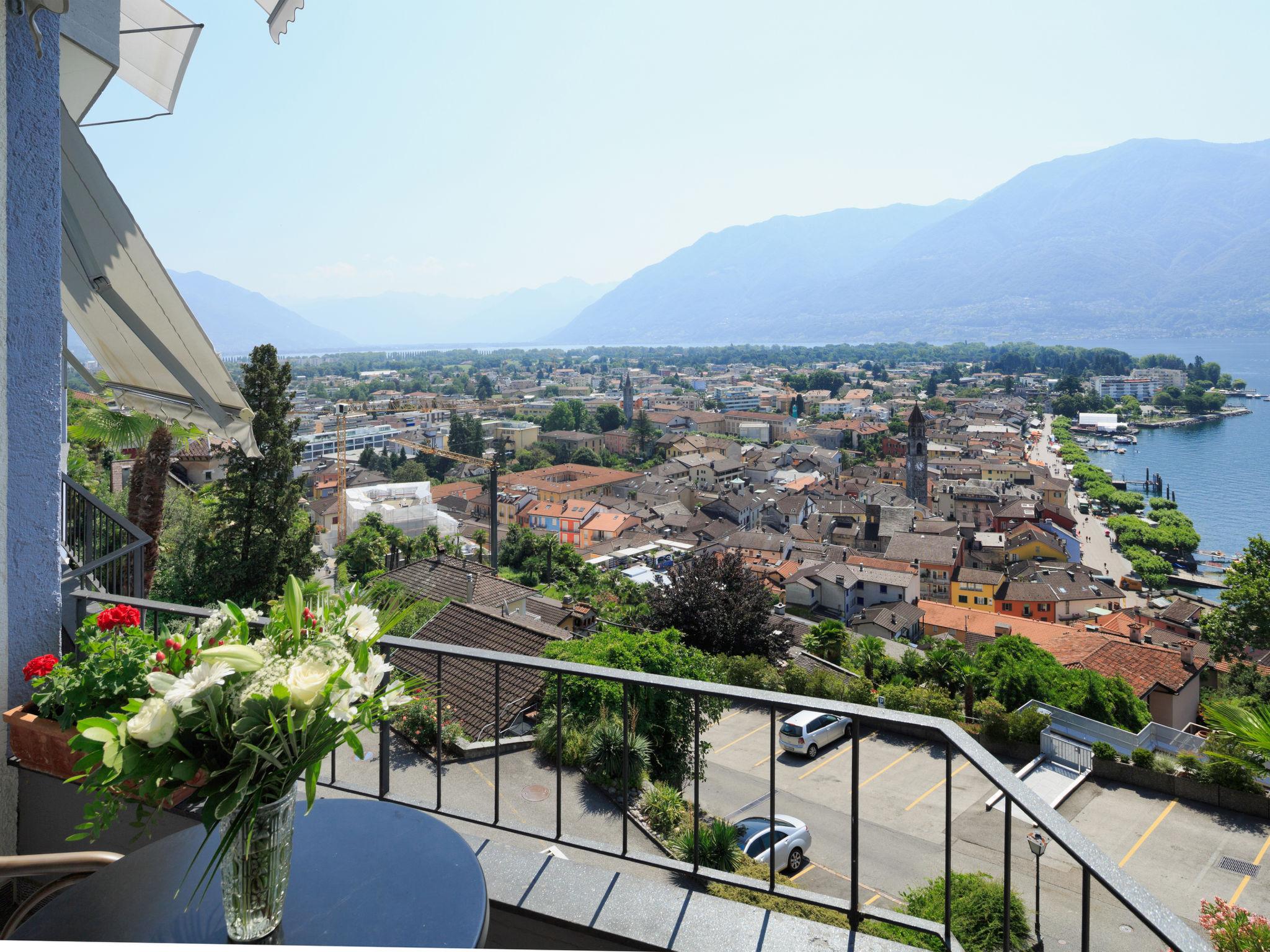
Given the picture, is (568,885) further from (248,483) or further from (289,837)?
(248,483)

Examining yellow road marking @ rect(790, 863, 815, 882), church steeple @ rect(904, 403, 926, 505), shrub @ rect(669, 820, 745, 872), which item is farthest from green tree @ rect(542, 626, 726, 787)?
church steeple @ rect(904, 403, 926, 505)

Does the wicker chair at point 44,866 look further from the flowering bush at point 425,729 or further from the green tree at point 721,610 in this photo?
the green tree at point 721,610

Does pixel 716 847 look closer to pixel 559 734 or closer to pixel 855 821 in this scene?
pixel 559 734

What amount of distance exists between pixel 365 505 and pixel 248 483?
84.8 feet

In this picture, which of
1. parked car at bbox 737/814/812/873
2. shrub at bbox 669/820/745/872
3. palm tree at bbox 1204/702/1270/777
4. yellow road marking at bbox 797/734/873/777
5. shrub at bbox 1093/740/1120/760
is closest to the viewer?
palm tree at bbox 1204/702/1270/777

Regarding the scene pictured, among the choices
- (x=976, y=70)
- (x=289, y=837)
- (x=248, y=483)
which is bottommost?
(x=248, y=483)

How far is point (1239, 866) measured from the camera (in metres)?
11.6

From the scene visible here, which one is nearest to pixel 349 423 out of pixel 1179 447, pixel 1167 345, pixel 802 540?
pixel 802 540

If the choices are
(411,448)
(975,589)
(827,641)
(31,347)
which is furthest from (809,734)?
(411,448)

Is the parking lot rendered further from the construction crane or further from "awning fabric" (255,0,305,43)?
the construction crane

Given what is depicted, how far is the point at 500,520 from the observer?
44.4 metres

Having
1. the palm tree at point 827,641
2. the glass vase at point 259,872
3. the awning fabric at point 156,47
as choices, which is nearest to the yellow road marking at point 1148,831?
the palm tree at point 827,641

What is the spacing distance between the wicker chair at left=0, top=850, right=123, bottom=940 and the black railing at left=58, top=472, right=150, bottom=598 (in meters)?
1.12

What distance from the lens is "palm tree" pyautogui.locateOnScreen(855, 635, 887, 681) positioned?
1772cm
